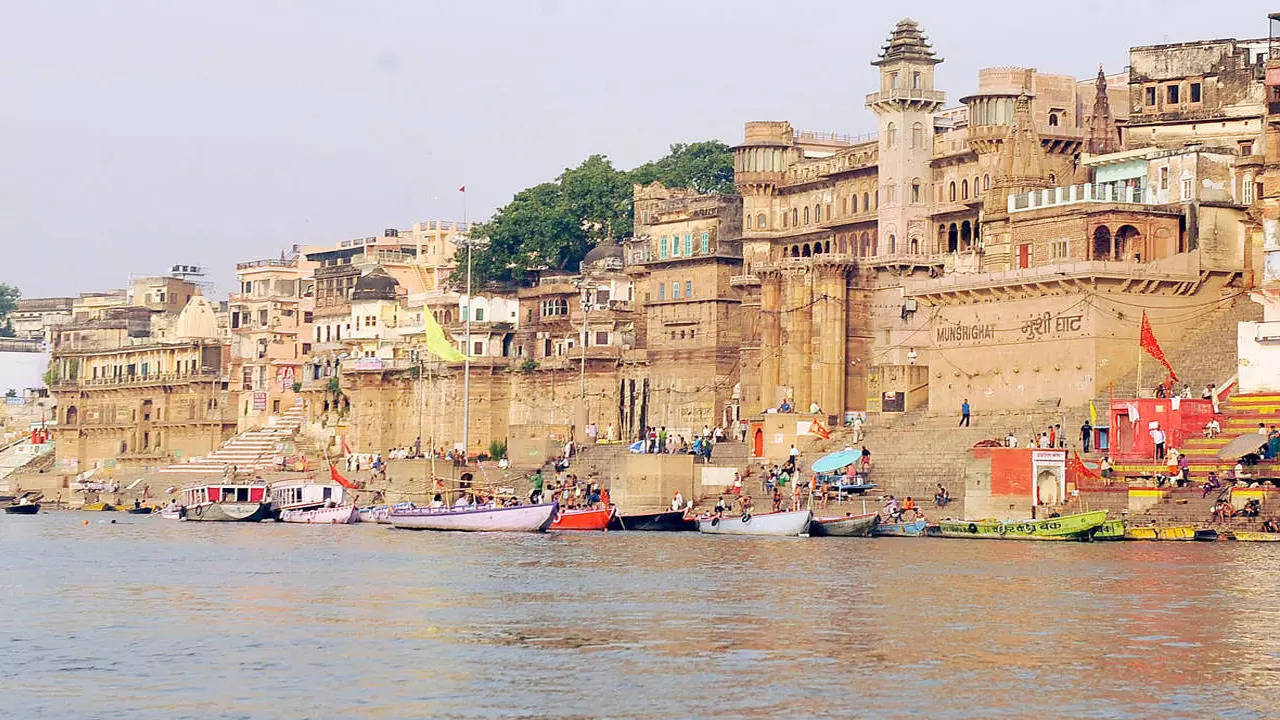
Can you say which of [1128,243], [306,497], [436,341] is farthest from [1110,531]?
[306,497]

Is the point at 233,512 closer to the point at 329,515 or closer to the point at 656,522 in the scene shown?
the point at 329,515

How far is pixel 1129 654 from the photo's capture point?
32812 mm

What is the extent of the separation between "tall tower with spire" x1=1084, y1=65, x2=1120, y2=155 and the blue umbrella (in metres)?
13.2

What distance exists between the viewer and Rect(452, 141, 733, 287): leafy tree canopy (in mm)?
101438

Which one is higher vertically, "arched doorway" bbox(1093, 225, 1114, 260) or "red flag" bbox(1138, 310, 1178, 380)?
"arched doorway" bbox(1093, 225, 1114, 260)

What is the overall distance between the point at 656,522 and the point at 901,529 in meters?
10.4

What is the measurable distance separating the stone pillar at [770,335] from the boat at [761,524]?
11604 millimetres

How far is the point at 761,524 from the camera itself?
212 ft

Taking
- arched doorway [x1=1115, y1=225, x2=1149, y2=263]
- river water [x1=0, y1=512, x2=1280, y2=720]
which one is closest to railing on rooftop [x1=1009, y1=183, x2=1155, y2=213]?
arched doorway [x1=1115, y1=225, x2=1149, y2=263]

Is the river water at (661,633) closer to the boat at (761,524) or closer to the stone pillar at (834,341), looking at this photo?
the boat at (761,524)

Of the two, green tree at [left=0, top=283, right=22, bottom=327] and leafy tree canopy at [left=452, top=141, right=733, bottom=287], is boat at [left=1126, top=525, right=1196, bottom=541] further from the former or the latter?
green tree at [left=0, top=283, right=22, bottom=327]

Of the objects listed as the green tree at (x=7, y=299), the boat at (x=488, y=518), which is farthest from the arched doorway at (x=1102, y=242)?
the green tree at (x=7, y=299)

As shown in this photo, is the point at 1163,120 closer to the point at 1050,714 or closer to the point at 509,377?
the point at 509,377

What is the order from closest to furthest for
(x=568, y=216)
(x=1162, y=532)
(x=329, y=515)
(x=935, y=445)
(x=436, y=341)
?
(x=1162, y=532) < (x=935, y=445) < (x=329, y=515) < (x=436, y=341) < (x=568, y=216)
